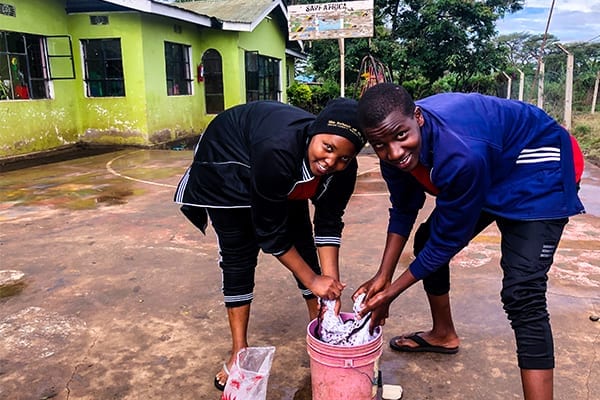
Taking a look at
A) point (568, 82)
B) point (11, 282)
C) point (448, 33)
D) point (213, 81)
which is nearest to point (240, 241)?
point (11, 282)

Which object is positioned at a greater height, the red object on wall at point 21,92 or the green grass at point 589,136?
the red object on wall at point 21,92

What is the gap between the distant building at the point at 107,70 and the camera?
9.38m

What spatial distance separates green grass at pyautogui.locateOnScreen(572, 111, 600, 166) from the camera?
28.3ft

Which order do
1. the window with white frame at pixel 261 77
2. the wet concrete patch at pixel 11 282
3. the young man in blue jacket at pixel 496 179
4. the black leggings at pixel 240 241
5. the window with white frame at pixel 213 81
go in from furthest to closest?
1. the window with white frame at pixel 261 77
2. the window with white frame at pixel 213 81
3. the wet concrete patch at pixel 11 282
4. the black leggings at pixel 240 241
5. the young man in blue jacket at pixel 496 179

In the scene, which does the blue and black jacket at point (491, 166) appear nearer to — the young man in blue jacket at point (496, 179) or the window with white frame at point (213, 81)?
the young man in blue jacket at point (496, 179)

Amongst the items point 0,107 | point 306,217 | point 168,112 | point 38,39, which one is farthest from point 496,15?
point 306,217

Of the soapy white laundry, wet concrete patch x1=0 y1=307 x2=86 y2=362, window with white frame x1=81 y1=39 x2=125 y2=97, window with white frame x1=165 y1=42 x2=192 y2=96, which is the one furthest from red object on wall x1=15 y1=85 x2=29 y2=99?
the soapy white laundry

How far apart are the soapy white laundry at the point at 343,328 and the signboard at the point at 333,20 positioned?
8570 mm

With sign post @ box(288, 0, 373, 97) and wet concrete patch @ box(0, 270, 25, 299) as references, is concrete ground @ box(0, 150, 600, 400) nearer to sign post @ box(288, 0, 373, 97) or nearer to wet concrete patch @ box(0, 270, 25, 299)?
wet concrete patch @ box(0, 270, 25, 299)

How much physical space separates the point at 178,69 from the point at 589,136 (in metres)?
8.92

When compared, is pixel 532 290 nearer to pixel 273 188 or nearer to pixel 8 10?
pixel 273 188

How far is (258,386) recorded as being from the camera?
77.8 inches

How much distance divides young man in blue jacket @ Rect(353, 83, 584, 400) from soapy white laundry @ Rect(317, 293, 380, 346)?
0.26 feet

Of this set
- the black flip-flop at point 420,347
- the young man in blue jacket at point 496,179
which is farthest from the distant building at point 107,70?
the young man in blue jacket at point 496,179
